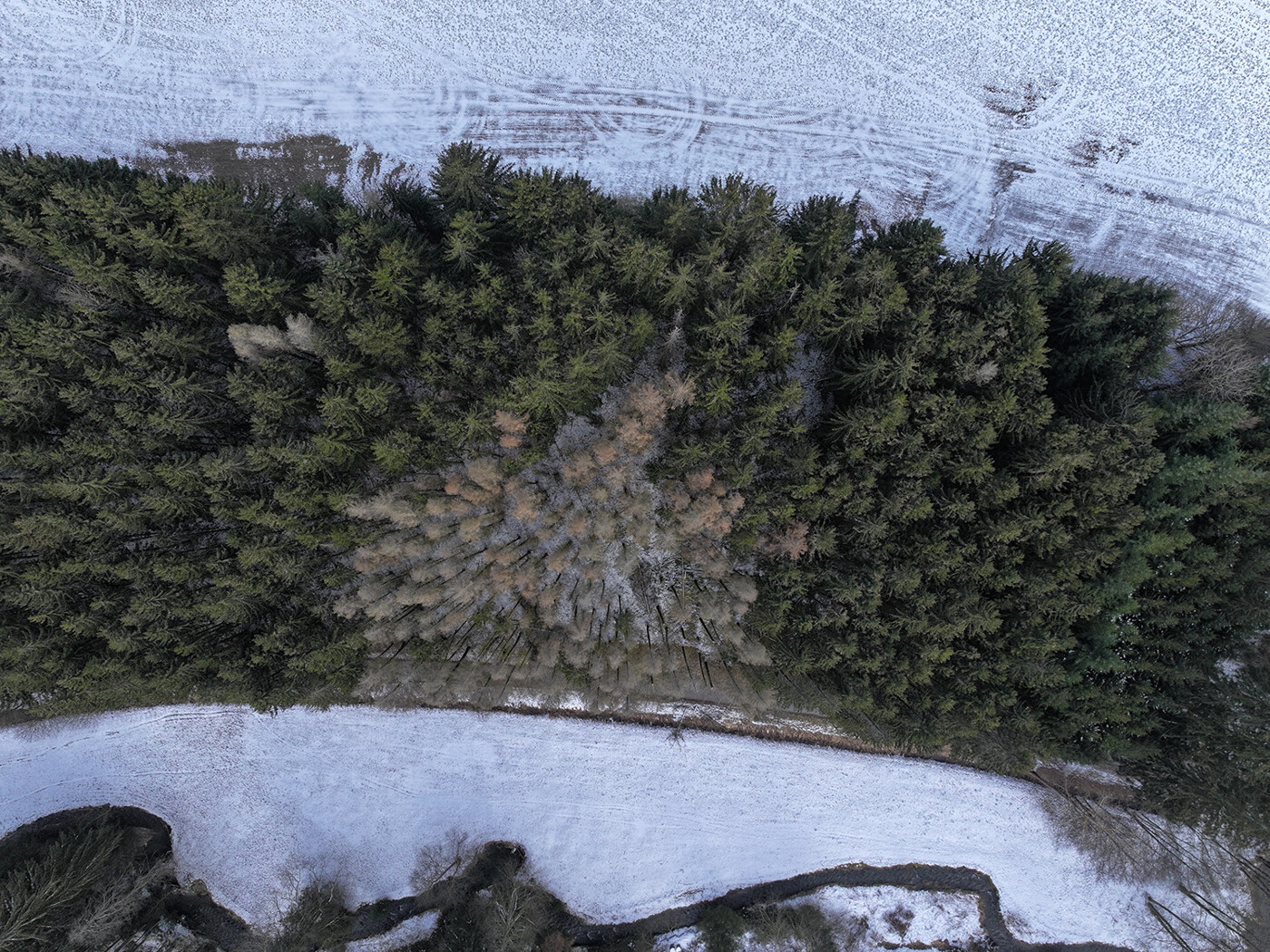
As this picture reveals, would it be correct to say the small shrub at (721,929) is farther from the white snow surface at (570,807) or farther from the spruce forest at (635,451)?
the spruce forest at (635,451)

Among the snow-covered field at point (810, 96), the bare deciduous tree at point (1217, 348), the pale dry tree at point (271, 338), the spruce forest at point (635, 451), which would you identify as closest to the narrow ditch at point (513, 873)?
the spruce forest at point (635, 451)

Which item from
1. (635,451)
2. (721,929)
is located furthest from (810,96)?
(721,929)

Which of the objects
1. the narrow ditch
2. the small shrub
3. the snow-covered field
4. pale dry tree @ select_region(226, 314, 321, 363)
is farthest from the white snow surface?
the snow-covered field

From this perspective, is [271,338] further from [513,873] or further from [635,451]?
[513,873]

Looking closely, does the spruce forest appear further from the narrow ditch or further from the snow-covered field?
the narrow ditch

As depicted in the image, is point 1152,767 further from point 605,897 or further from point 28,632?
point 28,632
